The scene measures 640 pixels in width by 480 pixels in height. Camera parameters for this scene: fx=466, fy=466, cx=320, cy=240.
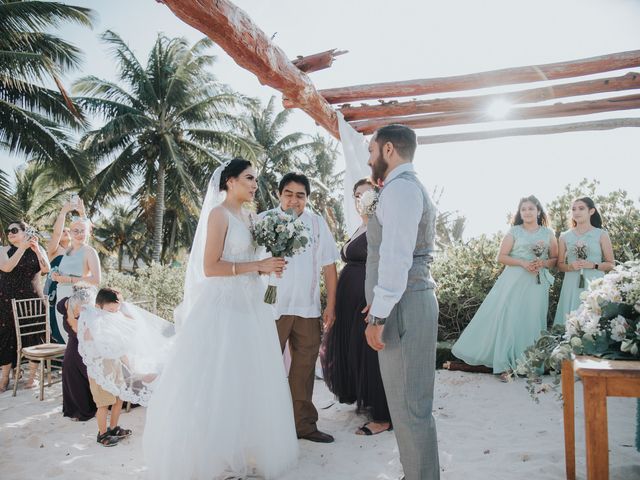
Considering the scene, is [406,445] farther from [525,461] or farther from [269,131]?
[269,131]

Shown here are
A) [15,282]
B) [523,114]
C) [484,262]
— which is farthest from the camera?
[484,262]

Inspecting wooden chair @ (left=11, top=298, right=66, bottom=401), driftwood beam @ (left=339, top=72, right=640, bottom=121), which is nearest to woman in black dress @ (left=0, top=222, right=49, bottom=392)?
wooden chair @ (left=11, top=298, right=66, bottom=401)

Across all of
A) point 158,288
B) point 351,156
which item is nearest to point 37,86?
point 158,288

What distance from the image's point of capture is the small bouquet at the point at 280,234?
12.3 ft

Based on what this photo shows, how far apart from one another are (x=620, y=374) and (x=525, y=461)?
158 centimetres

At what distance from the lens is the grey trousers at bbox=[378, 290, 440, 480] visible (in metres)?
2.71

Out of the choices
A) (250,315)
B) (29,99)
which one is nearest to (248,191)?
(250,315)

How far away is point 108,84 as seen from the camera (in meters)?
21.8

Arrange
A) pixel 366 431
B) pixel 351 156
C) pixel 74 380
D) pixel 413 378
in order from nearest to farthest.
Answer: pixel 413 378 < pixel 366 431 < pixel 74 380 < pixel 351 156

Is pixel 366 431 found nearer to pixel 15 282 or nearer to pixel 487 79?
pixel 487 79

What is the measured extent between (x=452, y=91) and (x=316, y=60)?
2.05 meters

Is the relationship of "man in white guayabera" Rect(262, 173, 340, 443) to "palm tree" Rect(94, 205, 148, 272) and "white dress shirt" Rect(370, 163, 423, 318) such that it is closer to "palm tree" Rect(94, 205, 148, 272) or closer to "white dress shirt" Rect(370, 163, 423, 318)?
"white dress shirt" Rect(370, 163, 423, 318)

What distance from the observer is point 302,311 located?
437 cm

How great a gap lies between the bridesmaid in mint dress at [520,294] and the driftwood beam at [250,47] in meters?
3.18
